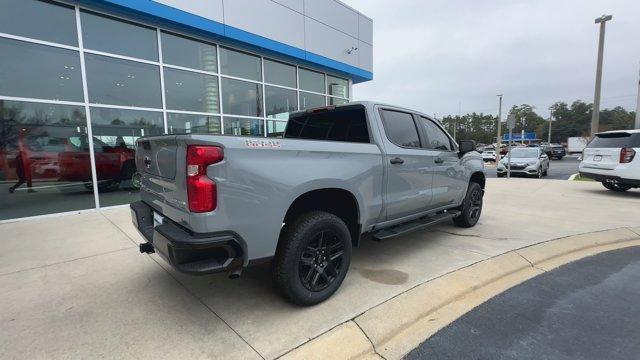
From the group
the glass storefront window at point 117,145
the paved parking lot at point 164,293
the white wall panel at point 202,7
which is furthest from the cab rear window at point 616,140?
the glass storefront window at point 117,145

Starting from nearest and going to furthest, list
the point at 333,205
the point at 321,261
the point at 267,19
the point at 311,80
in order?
the point at 321,261 < the point at 333,205 < the point at 267,19 < the point at 311,80

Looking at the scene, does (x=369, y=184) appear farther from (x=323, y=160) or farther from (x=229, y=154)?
(x=229, y=154)

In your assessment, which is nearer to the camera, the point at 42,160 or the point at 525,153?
the point at 42,160

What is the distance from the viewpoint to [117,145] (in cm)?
735

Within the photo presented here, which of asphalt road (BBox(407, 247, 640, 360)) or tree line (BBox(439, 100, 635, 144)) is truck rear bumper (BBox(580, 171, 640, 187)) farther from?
tree line (BBox(439, 100, 635, 144))

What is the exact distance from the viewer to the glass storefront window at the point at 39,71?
6086mm

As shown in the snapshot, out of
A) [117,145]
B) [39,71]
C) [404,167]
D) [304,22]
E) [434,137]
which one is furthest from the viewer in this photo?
[304,22]

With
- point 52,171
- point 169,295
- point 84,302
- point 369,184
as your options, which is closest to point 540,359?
point 369,184

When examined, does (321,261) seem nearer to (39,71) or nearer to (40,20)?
(39,71)

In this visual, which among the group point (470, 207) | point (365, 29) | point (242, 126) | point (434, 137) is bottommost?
point (470, 207)

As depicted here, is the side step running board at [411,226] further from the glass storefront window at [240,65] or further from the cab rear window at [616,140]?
the glass storefront window at [240,65]

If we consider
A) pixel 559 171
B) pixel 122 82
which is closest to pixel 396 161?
pixel 122 82

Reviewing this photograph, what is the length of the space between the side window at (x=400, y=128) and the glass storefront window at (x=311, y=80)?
7584 mm

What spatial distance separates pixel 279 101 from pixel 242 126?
1.70 meters
